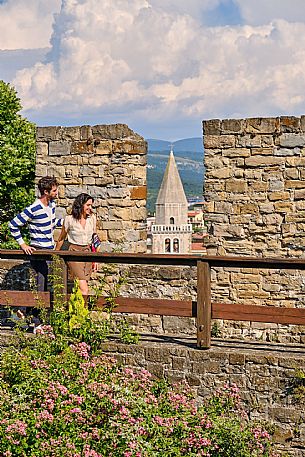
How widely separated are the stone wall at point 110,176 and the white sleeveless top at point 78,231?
0.85 metres

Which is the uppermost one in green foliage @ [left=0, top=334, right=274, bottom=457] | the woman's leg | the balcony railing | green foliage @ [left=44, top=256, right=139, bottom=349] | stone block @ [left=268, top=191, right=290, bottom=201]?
the balcony railing

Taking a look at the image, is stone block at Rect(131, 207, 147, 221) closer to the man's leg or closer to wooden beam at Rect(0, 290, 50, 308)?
the man's leg

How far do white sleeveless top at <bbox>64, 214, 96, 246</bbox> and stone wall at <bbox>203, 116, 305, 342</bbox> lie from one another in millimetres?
1347

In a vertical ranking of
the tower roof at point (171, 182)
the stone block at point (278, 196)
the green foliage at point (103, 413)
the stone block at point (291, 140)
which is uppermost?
the tower roof at point (171, 182)

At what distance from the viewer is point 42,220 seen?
6461 millimetres

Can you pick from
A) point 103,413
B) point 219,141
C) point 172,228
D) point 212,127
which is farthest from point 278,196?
point 172,228

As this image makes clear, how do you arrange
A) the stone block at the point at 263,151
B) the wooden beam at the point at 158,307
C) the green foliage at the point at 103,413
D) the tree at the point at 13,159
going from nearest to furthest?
1. the green foliage at the point at 103,413
2. the wooden beam at the point at 158,307
3. the stone block at the point at 263,151
4. the tree at the point at 13,159

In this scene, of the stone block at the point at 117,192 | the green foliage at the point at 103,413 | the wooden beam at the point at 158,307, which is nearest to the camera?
the green foliage at the point at 103,413

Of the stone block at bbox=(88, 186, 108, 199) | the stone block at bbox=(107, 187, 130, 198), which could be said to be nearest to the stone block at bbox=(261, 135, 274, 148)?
the stone block at bbox=(107, 187, 130, 198)

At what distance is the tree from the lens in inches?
636

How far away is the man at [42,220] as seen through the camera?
21.0ft

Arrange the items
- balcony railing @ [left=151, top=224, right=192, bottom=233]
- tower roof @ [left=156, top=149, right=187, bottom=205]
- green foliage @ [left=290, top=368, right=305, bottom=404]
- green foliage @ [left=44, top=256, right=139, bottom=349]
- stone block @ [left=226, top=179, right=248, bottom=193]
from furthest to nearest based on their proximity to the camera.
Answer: balcony railing @ [left=151, top=224, right=192, bottom=233] < tower roof @ [left=156, top=149, right=187, bottom=205] < stone block @ [left=226, top=179, right=248, bottom=193] < green foliage @ [left=44, top=256, right=139, bottom=349] < green foliage @ [left=290, top=368, right=305, bottom=404]

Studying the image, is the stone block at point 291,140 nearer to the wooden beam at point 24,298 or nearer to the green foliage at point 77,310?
the green foliage at point 77,310

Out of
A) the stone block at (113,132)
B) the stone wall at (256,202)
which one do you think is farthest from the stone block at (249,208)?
the stone block at (113,132)
